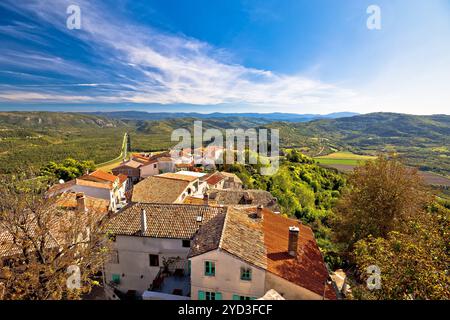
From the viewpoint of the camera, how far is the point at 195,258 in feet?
46.6

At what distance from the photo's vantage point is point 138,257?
18766 mm

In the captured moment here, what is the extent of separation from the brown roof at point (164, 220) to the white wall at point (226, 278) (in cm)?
410

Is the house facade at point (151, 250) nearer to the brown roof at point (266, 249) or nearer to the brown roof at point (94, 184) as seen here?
the brown roof at point (266, 249)

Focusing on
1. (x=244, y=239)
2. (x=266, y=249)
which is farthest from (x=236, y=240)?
(x=266, y=249)

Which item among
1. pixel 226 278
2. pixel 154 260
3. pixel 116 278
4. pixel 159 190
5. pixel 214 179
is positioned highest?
pixel 159 190

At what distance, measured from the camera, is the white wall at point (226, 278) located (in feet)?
44.9

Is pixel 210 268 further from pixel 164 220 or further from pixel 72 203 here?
pixel 72 203

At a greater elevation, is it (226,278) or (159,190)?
(159,190)

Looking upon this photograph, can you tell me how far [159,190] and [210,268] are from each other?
20785 mm

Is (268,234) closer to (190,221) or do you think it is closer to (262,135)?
(190,221)

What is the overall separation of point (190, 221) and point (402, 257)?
546 inches

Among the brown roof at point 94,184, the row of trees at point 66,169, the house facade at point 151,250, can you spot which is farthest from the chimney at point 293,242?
the row of trees at point 66,169

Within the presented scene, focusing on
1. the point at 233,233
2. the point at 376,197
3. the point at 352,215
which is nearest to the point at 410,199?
the point at 376,197

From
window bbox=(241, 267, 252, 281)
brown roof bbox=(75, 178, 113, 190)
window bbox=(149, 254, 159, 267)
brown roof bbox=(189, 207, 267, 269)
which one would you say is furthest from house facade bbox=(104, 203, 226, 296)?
brown roof bbox=(75, 178, 113, 190)
